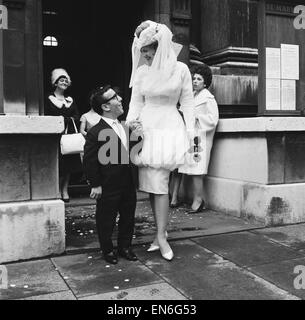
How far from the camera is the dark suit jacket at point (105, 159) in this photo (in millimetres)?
4250

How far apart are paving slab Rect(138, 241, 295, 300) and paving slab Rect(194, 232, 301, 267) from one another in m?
0.14

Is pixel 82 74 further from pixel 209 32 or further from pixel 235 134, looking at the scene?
pixel 235 134

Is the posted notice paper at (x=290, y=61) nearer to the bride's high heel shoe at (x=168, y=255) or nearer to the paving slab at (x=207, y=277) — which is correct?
the paving slab at (x=207, y=277)

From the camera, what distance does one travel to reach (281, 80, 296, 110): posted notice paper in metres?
5.98

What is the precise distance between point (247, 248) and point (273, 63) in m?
2.46

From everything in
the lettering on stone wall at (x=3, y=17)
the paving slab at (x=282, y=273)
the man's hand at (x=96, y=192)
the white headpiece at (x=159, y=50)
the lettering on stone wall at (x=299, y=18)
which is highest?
the lettering on stone wall at (x=299, y=18)

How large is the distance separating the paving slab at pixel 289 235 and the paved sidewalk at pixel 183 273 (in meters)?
0.01

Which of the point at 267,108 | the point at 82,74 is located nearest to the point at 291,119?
the point at 267,108

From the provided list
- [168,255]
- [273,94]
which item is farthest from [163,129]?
[273,94]

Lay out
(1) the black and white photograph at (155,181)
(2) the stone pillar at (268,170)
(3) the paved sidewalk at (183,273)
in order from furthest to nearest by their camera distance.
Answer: (2) the stone pillar at (268,170) → (1) the black and white photograph at (155,181) → (3) the paved sidewalk at (183,273)

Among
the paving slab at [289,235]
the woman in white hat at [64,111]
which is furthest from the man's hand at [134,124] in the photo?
the woman in white hat at [64,111]

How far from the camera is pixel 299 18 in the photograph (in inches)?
242

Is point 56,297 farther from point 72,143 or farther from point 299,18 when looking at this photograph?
point 299,18

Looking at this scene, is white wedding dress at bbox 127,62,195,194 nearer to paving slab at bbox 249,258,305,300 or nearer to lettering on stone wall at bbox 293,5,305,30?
paving slab at bbox 249,258,305,300
